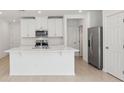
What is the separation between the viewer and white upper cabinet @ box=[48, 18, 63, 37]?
26.2 feet

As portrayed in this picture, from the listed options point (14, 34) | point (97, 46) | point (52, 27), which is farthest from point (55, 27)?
point (14, 34)

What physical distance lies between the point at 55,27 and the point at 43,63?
343cm

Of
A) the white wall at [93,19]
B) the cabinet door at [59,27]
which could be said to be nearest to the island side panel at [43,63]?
the white wall at [93,19]

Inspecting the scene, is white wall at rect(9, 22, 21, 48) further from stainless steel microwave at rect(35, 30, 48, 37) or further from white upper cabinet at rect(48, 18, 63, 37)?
white upper cabinet at rect(48, 18, 63, 37)

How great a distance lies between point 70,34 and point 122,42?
5.72 meters

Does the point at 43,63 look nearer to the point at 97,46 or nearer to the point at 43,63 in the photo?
the point at 43,63

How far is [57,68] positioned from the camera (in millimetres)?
4965

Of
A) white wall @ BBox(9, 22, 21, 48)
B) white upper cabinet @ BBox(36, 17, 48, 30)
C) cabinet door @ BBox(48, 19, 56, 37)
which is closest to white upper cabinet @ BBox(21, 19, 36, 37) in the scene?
white upper cabinet @ BBox(36, 17, 48, 30)

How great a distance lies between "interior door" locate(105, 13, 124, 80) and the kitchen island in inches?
45.1

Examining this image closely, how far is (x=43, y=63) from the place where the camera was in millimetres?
4953
